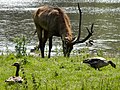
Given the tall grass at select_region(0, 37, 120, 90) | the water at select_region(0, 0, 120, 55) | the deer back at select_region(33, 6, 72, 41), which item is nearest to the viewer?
the tall grass at select_region(0, 37, 120, 90)

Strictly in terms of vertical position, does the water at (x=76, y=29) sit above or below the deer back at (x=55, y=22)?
below

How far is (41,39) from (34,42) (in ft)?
21.4

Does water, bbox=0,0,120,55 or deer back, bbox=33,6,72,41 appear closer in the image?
deer back, bbox=33,6,72,41

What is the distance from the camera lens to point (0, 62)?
1453cm

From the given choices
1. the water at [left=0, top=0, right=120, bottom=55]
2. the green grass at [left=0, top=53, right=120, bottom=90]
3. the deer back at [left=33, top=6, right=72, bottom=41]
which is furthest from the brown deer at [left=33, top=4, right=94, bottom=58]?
the water at [left=0, top=0, right=120, bottom=55]

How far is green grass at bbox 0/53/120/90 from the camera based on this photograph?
31.9ft

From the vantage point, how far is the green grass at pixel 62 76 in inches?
383

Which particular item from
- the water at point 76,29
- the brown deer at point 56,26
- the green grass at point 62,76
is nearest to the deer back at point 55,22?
the brown deer at point 56,26

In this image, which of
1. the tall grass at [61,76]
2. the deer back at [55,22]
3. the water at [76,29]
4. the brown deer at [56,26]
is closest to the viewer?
the tall grass at [61,76]

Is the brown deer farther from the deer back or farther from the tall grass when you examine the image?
the tall grass

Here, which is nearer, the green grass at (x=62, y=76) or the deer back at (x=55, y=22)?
the green grass at (x=62, y=76)

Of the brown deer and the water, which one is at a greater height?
the brown deer

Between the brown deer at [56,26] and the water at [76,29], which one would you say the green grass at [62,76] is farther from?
the water at [76,29]

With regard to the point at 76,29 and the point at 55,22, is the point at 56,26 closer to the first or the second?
the point at 55,22
